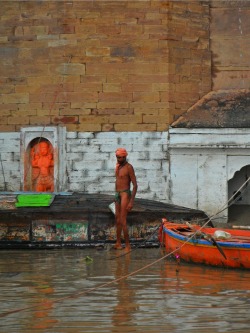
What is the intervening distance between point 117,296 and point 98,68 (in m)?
9.19

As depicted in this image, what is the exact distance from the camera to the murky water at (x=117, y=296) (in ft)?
27.4

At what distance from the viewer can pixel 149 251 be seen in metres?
15.6

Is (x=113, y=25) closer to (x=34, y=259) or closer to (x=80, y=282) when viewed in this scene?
(x=34, y=259)

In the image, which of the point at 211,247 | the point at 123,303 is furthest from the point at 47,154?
the point at 123,303

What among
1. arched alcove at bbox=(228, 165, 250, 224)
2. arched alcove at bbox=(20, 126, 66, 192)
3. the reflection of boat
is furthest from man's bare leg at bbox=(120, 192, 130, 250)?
arched alcove at bbox=(228, 165, 250, 224)

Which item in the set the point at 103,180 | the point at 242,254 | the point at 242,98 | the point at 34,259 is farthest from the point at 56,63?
the point at 242,254

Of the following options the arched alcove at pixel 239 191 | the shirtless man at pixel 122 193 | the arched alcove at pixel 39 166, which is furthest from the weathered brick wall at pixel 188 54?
the shirtless man at pixel 122 193

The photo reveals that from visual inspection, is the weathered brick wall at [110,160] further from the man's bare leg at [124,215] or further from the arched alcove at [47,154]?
the man's bare leg at [124,215]

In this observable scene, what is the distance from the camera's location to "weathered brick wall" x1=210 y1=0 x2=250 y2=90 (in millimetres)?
19562

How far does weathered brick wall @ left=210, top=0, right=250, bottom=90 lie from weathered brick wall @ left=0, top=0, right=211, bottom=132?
990 mm

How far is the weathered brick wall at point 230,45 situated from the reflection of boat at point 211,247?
20.1 feet

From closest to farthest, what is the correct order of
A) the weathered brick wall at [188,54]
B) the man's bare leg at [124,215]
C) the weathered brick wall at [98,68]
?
1. the man's bare leg at [124,215]
2. the weathered brick wall at [98,68]
3. the weathered brick wall at [188,54]

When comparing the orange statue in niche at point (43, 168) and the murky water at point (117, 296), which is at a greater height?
the orange statue in niche at point (43, 168)

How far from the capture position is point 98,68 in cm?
1864
